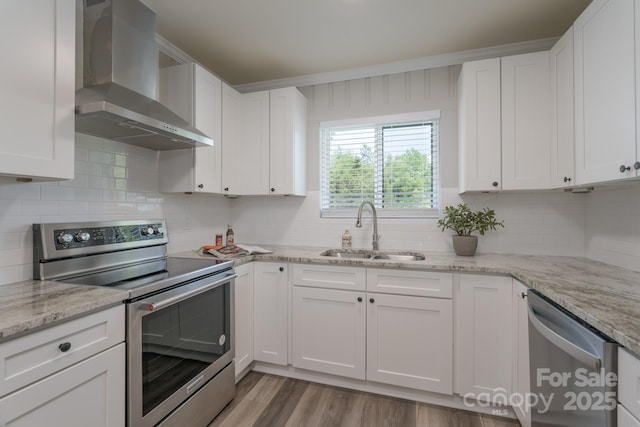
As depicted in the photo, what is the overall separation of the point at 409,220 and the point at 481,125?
0.89 meters

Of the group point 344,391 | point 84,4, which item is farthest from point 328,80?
point 344,391

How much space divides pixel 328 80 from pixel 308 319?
2082mm

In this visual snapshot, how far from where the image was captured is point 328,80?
273cm

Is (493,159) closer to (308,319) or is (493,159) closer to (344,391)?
(308,319)

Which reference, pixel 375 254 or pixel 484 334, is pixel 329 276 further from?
pixel 484 334

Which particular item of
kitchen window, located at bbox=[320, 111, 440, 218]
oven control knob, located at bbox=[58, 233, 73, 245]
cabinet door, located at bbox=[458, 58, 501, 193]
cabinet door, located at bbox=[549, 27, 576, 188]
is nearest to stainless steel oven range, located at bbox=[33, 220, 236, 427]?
oven control knob, located at bbox=[58, 233, 73, 245]

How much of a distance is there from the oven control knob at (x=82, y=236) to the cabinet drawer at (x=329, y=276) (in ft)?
4.08

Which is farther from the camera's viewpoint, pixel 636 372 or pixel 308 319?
pixel 308 319

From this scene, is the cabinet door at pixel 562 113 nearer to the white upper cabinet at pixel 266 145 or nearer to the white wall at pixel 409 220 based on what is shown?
the white wall at pixel 409 220

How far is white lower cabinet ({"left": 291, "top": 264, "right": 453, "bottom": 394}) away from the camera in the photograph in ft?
6.19

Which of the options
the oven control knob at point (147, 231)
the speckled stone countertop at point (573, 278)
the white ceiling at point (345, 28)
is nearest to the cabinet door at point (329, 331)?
the speckled stone countertop at point (573, 278)

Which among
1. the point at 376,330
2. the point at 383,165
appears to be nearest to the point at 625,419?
the point at 376,330

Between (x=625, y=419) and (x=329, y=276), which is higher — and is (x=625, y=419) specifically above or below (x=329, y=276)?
below

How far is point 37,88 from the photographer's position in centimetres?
121
